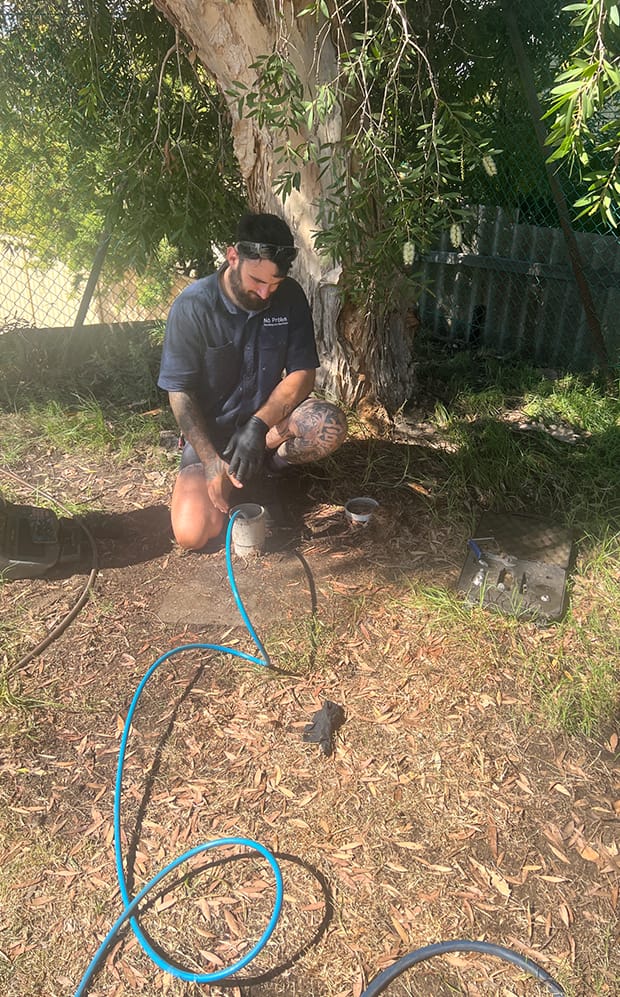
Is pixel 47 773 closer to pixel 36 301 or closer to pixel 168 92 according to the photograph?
pixel 168 92

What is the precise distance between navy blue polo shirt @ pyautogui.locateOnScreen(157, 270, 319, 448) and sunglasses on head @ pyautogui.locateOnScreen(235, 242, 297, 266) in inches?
9.4

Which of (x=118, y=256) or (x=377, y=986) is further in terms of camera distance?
(x=118, y=256)

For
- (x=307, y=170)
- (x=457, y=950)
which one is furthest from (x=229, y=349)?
(x=457, y=950)

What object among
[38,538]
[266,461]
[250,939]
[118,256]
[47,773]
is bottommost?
[250,939]

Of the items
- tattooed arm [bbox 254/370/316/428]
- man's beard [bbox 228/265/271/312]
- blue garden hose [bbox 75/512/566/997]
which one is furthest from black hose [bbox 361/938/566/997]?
man's beard [bbox 228/265/271/312]

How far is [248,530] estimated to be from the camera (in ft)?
10.7

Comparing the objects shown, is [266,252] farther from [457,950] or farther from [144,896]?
[457,950]

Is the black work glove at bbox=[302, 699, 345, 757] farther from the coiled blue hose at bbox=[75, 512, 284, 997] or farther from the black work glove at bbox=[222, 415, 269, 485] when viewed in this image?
the black work glove at bbox=[222, 415, 269, 485]

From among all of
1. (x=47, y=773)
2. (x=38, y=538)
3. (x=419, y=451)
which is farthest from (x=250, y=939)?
(x=419, y=451)

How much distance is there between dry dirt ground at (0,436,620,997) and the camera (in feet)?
6.28

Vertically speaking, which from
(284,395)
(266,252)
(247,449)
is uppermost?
(266,252)

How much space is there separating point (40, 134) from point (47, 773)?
14.1ft

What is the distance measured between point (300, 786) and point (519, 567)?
1.42 metres

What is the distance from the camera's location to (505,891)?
2045 mm
